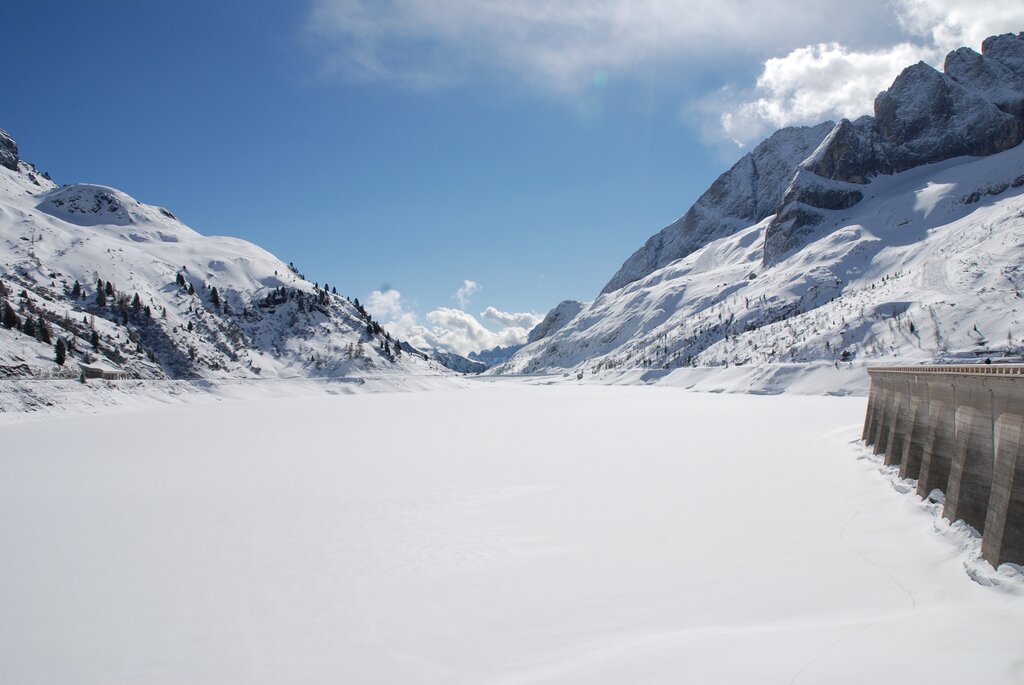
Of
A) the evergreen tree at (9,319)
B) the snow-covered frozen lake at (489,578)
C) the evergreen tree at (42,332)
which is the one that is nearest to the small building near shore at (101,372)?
the evergreen tree at (42,332)

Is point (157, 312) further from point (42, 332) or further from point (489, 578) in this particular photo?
point (489, 578)

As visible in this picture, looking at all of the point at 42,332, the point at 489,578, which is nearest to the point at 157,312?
the point at 42,332

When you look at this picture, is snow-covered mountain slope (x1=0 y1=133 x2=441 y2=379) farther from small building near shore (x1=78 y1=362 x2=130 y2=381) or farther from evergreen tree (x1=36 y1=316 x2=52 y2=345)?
small building near shore (x1=78 y1=362 x2=130 y2=381)

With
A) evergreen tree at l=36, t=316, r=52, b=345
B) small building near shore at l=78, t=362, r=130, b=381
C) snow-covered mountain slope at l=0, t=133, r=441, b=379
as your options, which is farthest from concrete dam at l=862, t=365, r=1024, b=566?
evergreen tree at l=36, t=316, r=52, b=345

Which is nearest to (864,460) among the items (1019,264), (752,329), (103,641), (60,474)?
(103,641)

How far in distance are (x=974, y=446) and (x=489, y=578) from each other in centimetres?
1856

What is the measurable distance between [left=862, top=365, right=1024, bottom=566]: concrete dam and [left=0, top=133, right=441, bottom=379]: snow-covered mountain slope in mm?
106523

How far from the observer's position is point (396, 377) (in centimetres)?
15888

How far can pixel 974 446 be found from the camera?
2056 cm

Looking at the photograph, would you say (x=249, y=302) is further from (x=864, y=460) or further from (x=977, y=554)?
(x=977, y=554)

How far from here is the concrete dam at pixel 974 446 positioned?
16219 mm

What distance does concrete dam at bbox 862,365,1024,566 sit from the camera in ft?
53.2

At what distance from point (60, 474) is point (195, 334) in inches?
4691

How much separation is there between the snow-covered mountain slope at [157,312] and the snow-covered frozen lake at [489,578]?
81473 mm
